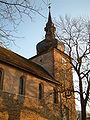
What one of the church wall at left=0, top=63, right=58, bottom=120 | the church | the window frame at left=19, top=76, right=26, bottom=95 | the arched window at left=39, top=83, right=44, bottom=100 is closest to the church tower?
the church

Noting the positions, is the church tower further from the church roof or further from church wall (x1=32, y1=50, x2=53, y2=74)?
the church roof

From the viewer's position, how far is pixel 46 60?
75.9 ft

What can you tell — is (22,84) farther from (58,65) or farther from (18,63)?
(58,65)

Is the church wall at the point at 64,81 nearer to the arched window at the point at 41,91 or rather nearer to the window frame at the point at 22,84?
the arched window at the point at 41,91

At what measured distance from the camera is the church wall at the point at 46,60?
22.1 metres

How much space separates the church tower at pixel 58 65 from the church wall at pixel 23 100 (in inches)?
82.2

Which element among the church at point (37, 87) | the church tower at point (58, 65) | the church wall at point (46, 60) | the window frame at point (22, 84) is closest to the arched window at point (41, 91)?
the church at point (37, 87)

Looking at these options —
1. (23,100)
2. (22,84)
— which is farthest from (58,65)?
(23,100)

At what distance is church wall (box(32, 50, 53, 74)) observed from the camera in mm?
22059

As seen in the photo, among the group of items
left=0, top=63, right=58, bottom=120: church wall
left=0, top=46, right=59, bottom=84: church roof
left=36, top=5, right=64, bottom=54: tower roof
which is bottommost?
left=0, top=63, right=58, bottom=120: church wall

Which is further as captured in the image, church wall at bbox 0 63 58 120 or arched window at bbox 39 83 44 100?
arched window at bbox 39 83 44 100

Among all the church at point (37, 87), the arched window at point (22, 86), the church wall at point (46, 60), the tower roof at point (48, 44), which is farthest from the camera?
the tower roof at point (48, 44)

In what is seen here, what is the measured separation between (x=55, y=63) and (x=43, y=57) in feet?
8.12

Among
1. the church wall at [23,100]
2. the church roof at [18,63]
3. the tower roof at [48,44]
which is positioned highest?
the tower roof at [48,44]
